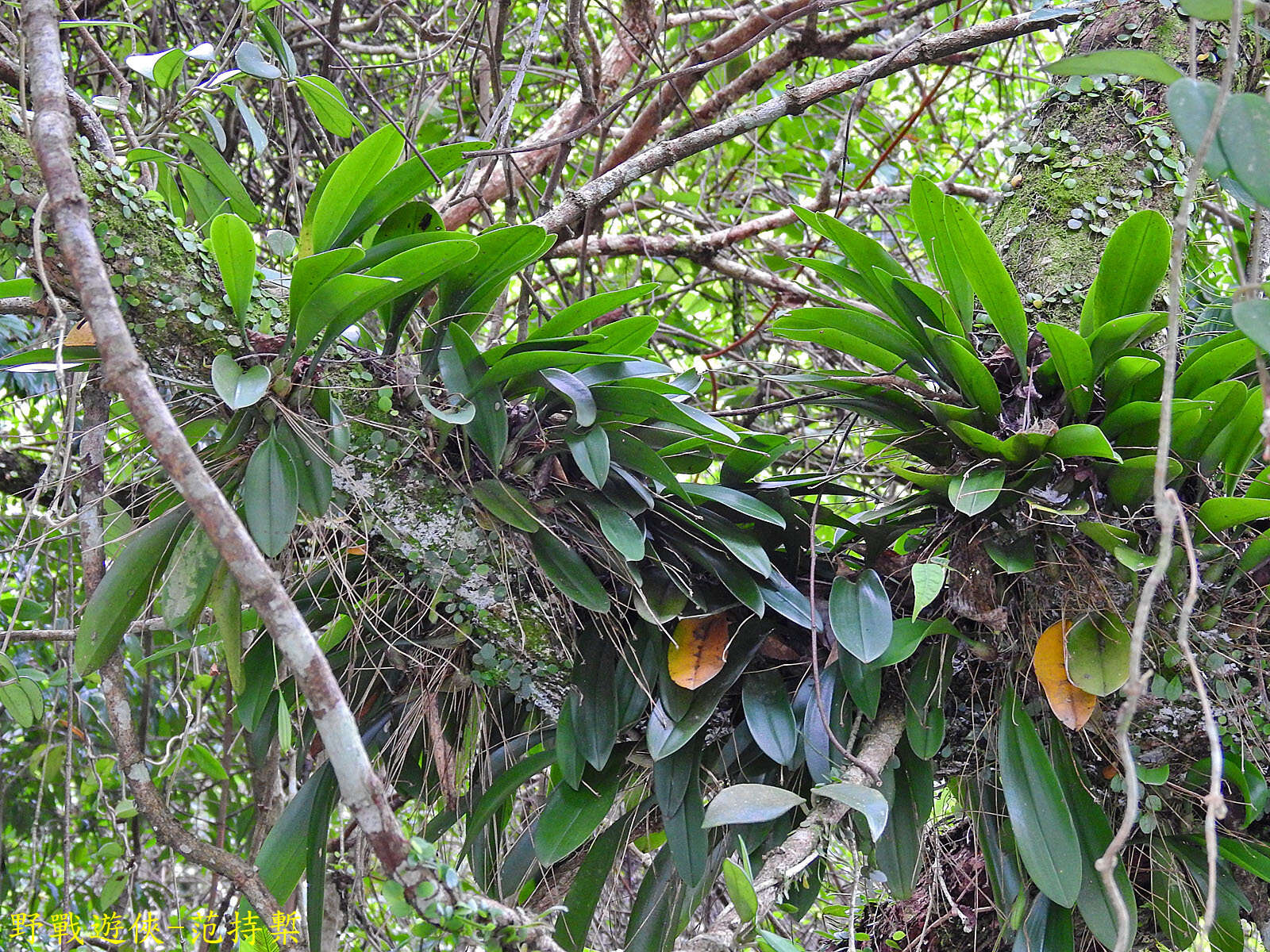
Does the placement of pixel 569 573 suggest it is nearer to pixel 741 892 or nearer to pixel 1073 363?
pixel 741 892

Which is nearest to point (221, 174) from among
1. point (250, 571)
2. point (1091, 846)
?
point (250, 571)

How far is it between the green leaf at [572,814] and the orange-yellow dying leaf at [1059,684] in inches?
20.1

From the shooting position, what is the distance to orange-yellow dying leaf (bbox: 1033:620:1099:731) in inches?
40.3

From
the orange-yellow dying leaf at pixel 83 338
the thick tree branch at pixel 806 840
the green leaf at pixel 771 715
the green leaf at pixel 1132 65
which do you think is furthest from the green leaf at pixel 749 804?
the orange-yellow dying leaf at pixel 83 338

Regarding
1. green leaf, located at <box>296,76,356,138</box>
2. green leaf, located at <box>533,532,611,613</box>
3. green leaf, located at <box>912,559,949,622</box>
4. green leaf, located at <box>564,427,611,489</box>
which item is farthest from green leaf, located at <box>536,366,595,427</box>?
green leaf, located at <box>296,76,356,138</box>

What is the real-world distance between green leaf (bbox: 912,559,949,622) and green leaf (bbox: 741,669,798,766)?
19cm

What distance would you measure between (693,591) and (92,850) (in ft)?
4.69

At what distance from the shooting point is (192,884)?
2230 mm

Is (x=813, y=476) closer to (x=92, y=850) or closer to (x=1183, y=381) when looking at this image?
(x=1183, y=381)

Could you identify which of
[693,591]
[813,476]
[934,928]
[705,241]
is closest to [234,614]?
[693,591]

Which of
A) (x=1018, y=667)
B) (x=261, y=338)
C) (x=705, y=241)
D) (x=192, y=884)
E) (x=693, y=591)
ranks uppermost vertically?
(x=261, y=338)

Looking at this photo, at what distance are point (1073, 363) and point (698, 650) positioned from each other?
527mm

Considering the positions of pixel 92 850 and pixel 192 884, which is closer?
pixel 92 850

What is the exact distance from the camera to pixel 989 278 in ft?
3.57
